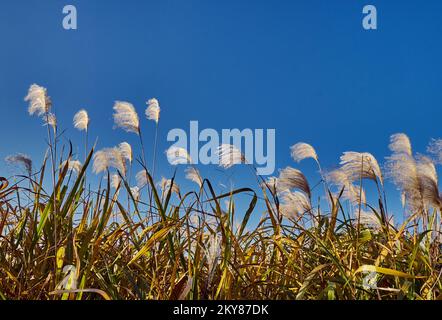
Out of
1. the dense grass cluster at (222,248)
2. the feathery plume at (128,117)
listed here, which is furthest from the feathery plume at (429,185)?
the feathery plume at (128,117)

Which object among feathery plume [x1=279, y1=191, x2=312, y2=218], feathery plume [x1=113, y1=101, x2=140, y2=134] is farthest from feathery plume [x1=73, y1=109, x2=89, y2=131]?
feathery plume [x1=279, y1=191, x2=312, y2=218]

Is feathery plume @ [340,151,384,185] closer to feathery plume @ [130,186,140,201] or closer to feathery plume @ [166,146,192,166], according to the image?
feathery plume @ [166,146,192,166]

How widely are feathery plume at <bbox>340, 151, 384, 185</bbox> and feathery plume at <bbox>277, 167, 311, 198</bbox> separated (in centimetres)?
27

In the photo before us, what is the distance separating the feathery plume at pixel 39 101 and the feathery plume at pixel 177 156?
78 cm

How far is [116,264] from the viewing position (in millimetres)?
3061

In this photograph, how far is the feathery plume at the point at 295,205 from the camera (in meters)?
3.61

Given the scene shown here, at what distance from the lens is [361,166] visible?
319 cm

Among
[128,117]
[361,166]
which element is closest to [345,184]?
[361,166]

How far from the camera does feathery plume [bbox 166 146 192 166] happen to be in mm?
3216

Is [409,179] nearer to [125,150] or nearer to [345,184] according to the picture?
[345,184]

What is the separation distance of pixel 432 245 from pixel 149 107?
212cm
